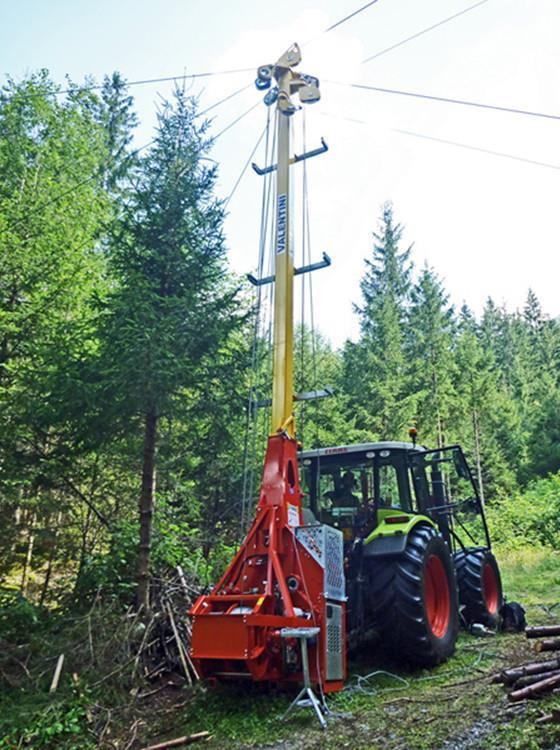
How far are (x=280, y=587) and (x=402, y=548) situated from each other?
1461mm

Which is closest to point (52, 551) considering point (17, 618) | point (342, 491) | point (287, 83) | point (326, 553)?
point (17, 618)

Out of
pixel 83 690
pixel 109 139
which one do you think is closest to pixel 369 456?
pixel 83 690

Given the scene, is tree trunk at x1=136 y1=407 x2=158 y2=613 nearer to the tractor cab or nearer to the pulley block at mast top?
the tractor cab

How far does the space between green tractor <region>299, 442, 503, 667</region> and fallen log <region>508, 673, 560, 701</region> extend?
52.6 inches

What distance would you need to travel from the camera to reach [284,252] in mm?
5973

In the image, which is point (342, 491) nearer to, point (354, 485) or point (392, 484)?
point (354, 485)

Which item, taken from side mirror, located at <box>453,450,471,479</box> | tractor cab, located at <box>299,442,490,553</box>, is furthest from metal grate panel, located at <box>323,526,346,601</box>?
side mirror, located at <box>453,450,471,479</box>

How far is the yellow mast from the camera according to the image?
5.47m

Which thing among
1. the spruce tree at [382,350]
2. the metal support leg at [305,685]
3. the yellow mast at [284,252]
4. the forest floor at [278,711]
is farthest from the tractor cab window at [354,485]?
the spruce tree at [382,350]

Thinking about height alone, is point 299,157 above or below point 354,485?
above

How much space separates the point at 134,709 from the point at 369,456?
3.42 metres

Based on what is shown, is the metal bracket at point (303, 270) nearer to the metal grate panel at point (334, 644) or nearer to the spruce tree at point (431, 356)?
the metal grate panel at point (334, 644)

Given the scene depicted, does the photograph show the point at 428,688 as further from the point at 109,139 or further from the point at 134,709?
the point at 109,139

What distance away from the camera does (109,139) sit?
19.4m
